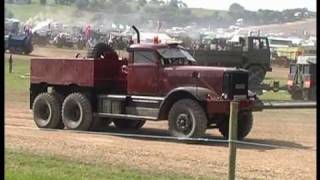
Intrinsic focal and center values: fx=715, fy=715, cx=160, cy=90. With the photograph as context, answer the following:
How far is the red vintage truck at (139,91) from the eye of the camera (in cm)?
1328

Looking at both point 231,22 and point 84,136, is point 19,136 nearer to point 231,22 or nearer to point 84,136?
point 84,136

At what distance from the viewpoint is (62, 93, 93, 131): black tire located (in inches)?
578

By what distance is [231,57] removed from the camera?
1200 inches

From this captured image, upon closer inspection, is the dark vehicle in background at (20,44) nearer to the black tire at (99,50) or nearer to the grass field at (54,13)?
the grass field at (54,13)

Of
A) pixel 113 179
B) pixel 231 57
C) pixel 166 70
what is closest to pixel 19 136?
pixel 166 70

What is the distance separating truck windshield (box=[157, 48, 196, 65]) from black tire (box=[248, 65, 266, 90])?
1380cm

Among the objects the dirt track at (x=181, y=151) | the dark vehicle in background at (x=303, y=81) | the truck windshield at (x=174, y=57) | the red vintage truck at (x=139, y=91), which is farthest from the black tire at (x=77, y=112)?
the dark vehicle in background at (x=303, y=81)

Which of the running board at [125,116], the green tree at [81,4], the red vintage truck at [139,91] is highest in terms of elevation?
the green tree at [81,4]

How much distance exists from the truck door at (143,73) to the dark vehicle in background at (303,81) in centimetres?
1263

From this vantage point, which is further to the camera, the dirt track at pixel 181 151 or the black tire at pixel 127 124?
the black tire at pixel 127 124

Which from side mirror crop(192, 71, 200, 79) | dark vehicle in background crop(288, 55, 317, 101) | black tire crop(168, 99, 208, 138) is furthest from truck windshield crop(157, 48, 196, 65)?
dark vehicle in background crop(288, 55, 317, 101)

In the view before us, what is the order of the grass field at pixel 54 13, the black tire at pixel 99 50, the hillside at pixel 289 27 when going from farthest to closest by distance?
the hillside at pixel 289 27 → the grass field at pixel 54 13 → the black tire at pixel 99 50

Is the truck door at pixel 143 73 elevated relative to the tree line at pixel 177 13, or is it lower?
lower

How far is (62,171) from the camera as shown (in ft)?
29.8
